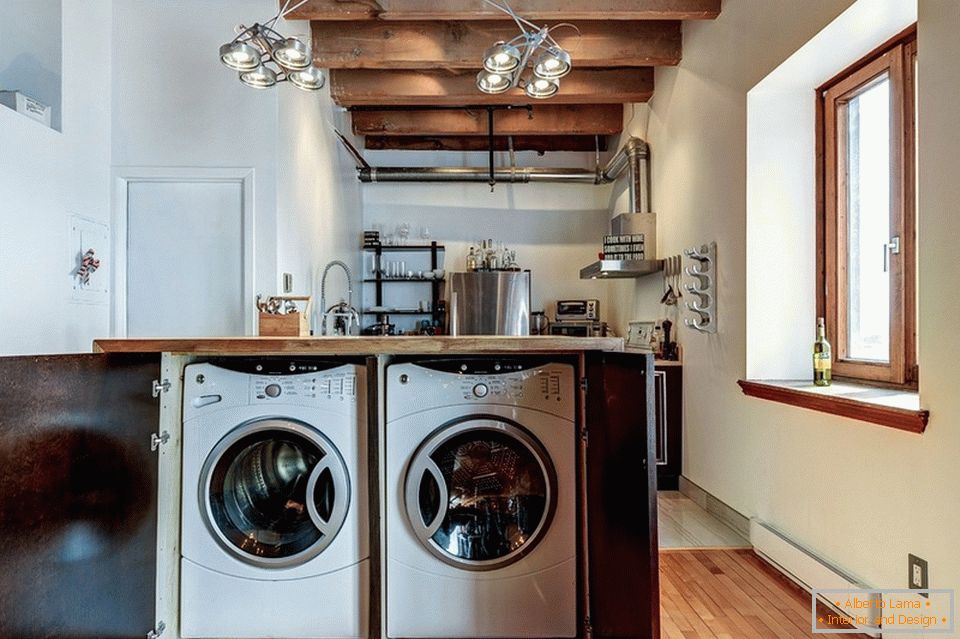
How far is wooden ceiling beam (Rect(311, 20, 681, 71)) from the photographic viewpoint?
3.87 meters

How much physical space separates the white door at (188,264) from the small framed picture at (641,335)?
3001 mm

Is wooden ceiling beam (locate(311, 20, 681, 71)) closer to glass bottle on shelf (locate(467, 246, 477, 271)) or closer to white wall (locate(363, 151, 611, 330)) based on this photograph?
glass bottle on shelf (locate(467, 246, 477, 271))

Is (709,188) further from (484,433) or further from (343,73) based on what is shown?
(343,73)

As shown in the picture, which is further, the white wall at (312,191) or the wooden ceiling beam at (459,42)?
the wooden ceiling beam at (459,42)

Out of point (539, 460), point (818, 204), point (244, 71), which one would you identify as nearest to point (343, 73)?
point (244, 71)

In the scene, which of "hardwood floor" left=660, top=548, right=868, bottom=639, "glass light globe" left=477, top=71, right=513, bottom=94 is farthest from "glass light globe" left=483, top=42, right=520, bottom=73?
"hardwood floor" left=660, top=548, right=868, bottom=639

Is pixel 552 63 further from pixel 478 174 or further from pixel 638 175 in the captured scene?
pixel 478 174

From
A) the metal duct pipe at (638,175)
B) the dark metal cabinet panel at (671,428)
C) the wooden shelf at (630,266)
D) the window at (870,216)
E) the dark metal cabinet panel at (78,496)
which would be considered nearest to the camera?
the dark metal cabinet panel at (78,496)

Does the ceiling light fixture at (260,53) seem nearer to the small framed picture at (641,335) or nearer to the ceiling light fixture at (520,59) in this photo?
the ceiling light fixture at (520,59)

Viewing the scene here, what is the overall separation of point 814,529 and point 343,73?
4456 millimetres

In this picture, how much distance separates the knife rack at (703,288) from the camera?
3.29 metres

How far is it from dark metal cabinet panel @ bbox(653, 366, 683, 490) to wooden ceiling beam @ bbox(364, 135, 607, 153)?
3.57m

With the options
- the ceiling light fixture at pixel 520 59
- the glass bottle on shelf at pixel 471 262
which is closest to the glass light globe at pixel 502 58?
the ceiling light fixture at pixel 520 59

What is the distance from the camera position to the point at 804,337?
287cm
